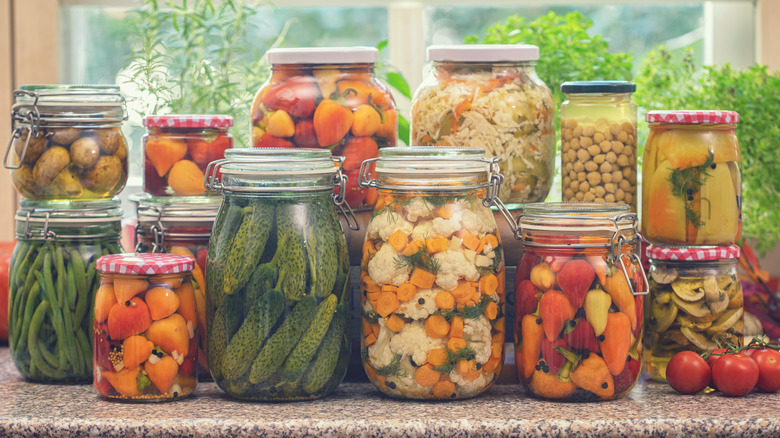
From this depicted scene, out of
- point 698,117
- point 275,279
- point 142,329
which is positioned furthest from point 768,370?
point 142,329

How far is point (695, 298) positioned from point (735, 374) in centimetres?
10

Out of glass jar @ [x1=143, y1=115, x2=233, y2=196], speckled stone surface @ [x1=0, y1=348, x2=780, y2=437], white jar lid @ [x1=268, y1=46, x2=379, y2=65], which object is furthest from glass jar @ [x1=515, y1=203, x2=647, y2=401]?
glass jar @ [x1=143, y1=115, x2=233, y2=196]

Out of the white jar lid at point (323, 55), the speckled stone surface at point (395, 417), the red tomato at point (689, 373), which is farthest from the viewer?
the white jar lid at point (323, 55)

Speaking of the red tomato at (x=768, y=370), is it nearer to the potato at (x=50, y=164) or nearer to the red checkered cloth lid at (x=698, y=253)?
Result: the red checkered cloth lid at (x=698, y=253)

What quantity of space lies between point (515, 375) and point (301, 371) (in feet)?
0.98

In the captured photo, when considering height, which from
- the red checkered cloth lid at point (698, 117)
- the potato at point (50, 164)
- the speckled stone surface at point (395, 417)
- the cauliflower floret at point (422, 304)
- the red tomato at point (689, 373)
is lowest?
the speckled stone surface at point (395, 417)

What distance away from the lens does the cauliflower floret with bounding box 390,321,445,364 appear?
0.94 metres

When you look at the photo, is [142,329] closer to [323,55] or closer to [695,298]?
[323,55]

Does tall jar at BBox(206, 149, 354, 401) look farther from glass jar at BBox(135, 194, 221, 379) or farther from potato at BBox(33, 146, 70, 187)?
potato at BBox(33, 146, 70, 187)

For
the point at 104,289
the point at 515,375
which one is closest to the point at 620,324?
the point at 515,375

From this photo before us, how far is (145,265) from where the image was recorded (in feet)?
3.14

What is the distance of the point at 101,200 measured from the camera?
43.7 inches

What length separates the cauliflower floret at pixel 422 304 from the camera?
94 cm

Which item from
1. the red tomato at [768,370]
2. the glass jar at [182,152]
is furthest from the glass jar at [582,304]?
the glass jar at [182,152]
